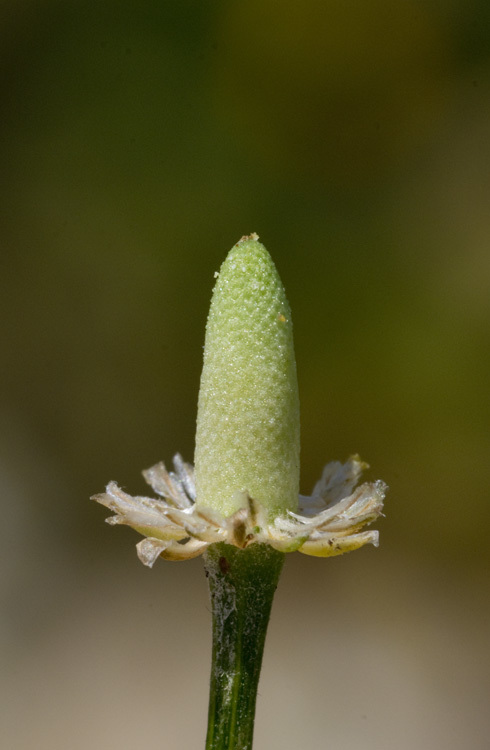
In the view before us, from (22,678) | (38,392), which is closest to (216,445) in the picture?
(22,678)

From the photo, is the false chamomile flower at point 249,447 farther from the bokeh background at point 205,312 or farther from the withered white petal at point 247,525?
the bokeh background at point 205,312

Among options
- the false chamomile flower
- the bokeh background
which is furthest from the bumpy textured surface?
the bokeh background

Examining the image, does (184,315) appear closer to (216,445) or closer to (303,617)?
(303,617)

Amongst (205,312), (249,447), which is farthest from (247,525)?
(205,312)

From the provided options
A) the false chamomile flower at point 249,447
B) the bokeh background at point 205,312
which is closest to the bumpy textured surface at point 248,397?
the false chamomile flower at point 249,447

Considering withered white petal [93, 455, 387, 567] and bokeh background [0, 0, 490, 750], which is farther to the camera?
bokeh background [0, 0, 490, 750]

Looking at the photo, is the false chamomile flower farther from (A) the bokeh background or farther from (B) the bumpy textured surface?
(A) the bokeh background
